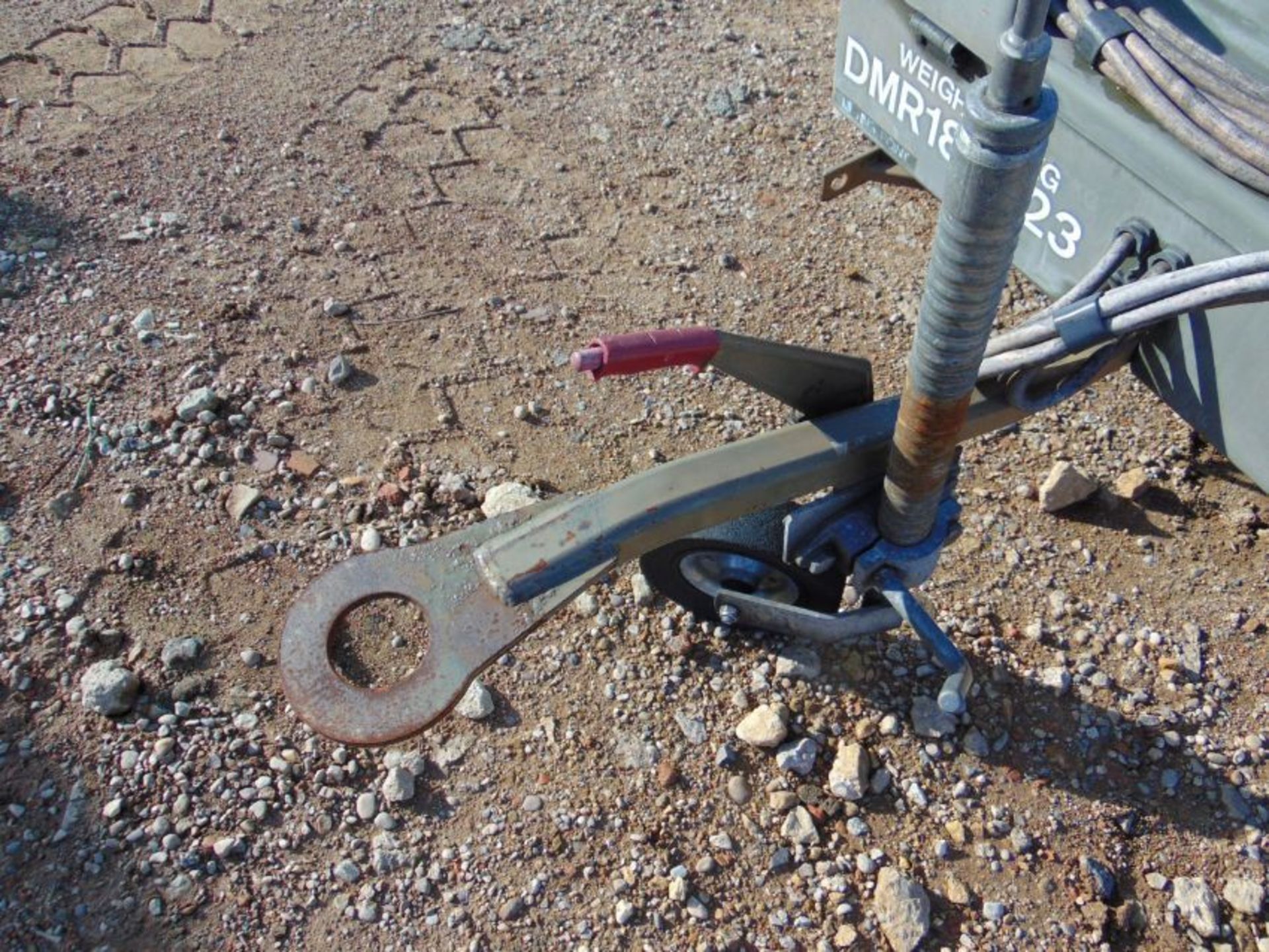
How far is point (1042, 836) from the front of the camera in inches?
105

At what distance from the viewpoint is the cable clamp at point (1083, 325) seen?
2.15m

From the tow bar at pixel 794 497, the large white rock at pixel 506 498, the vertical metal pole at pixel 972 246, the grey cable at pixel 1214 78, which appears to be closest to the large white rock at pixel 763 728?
the tow bar at pixel 794 497

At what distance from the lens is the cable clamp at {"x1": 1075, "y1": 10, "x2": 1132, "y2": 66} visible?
241 centimetres

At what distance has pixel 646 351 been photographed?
2135 mm

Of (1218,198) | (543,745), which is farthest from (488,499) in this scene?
(1218,198)

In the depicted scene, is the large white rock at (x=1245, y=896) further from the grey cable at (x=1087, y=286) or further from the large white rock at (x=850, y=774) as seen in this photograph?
the grey cable at (x=1087, y=286)

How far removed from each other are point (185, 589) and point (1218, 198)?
2636mm

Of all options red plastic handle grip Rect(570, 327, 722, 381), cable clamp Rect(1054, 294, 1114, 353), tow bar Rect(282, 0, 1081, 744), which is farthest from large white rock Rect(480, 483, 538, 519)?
cable clamp Rect(1054, 294, 1114, 353)

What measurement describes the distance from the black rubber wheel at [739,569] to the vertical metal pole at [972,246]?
502mm

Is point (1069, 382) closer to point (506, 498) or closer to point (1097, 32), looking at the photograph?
point (1097, 32)

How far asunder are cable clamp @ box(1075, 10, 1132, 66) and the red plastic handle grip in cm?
105

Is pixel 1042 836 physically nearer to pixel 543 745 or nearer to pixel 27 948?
pixel 543 745

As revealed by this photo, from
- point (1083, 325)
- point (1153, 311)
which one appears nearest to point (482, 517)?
point (1083, 325)

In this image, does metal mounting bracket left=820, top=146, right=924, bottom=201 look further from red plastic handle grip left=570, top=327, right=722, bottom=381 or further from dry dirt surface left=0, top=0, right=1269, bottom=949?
red plastic handle grip left=570, top=327, right=722, bottom=381
